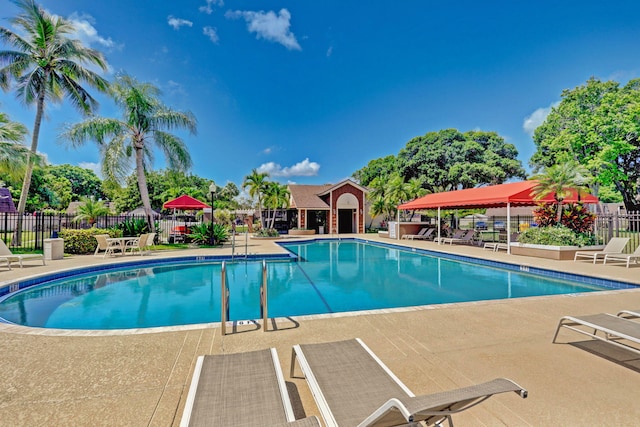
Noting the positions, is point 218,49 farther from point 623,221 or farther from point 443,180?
point 443,180

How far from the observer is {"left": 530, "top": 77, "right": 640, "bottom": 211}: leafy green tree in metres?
24.1

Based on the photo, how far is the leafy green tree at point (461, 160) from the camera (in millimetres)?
31344

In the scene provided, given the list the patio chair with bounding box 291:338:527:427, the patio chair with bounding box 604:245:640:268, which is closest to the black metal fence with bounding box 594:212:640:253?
the patio chair with bounding box 604:245:640:268

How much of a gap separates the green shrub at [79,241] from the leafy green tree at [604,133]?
1257 inches

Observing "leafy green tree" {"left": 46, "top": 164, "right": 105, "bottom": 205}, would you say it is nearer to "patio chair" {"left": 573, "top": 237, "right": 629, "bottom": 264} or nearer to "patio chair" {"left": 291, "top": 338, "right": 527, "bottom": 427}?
"patio chair" {"left": 291, "top": 338, "right": 527, "bottom": 427}

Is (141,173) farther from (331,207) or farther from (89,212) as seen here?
(331,207)

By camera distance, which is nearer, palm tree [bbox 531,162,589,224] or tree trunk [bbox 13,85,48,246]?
palm tree [bbox 531,162,589,224]

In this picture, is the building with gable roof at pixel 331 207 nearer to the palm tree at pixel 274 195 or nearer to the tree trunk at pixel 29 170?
the palm tree at pixel 274 195

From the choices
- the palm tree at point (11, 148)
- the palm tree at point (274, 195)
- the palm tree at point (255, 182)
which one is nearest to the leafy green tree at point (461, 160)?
the palm tree at point (274, 195)

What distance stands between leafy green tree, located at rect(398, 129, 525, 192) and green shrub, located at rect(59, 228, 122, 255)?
28484 millimetres

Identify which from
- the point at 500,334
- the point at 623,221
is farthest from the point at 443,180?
the point at 500,334

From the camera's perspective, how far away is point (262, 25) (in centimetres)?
1755

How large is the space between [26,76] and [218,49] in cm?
910

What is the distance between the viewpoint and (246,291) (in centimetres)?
873
